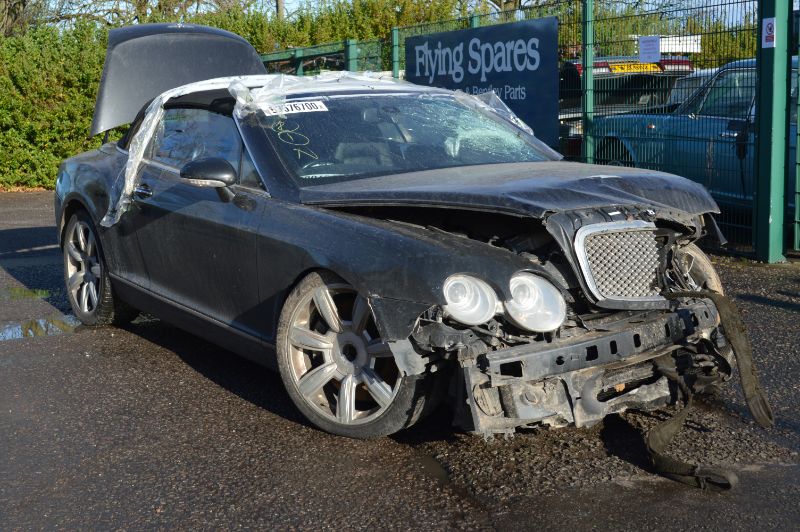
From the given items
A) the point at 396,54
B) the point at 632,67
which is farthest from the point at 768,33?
the point at 396,54

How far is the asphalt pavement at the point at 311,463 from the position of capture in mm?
3656

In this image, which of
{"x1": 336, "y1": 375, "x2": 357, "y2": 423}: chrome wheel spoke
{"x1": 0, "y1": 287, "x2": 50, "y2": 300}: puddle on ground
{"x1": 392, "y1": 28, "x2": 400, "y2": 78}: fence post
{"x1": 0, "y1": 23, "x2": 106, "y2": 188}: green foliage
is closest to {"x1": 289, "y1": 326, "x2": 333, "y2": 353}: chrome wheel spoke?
{"x1": 336, "y1": 375, "x2": 357, "y2": 423}: chrome wheel spoke

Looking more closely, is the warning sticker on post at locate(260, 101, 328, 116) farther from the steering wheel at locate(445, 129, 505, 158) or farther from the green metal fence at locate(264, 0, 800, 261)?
the green metal fence at locate(264, 0, 800, 261)

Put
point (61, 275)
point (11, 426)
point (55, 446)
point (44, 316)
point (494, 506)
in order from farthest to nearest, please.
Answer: point (61, 275) → point (44, 316) → point (11, 426) → point (55, 446) → point (494, 506)

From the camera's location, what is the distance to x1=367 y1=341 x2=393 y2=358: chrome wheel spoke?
4111 mm

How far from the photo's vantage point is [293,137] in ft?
16.8

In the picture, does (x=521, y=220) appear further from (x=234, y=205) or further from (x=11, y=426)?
(x=11, y=426)

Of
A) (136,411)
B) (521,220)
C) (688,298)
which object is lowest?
(136,411)

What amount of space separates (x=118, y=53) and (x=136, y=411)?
384 centimetres

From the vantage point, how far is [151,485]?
13.2 ft

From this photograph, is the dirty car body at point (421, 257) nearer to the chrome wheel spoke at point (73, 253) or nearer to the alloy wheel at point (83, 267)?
the alloy wheel at point (83, 267)

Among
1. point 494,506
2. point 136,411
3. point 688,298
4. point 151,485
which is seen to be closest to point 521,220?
point 688,298

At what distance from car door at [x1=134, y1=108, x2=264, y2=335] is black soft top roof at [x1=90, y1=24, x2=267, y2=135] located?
175cm

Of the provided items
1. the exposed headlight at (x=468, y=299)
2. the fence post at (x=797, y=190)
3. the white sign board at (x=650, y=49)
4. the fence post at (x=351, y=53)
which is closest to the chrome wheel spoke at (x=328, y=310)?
the exposed headlight at (x=468, y=299)
